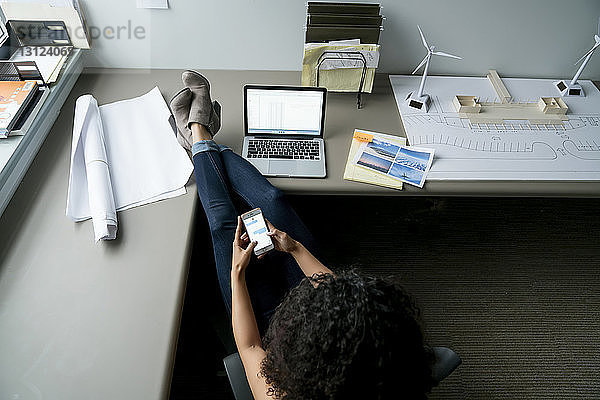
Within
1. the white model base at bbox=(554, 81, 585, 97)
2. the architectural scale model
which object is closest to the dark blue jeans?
the architectural scale model

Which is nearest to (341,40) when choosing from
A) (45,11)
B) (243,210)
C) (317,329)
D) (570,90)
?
(243,210)

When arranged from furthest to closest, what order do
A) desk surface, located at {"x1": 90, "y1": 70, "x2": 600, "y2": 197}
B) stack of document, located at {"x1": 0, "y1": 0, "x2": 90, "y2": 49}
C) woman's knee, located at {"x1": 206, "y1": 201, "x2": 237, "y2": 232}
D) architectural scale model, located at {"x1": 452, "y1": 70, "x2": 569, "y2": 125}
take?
architectural scale model, located at {"x1": 452, "y1": 70, "x2": 569, "y2": 125} < stack of document, located at {"x1": 0, "y1": 0, "x2": 90, "y2": 49} < desk surface, located at {"x1": 90, "y1": 70, "x2": 600, "y2": 197} < woman's knee, located at {"x1": 206, "y1": 201, "x2": 237, "y2": 232}

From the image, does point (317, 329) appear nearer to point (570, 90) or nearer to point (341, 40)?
point (341, 40)

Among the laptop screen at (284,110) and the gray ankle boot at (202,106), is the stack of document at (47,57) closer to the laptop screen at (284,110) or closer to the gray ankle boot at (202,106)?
the gray ankle boot at (202,106)

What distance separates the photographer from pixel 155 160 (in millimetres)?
1465

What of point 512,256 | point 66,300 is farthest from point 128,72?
point 512,256

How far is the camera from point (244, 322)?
1132mm

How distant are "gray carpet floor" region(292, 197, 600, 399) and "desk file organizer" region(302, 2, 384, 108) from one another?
0.65 metres

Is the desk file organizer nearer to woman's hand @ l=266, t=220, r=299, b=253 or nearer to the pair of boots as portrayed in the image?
the pair of boots

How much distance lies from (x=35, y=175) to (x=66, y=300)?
472mm

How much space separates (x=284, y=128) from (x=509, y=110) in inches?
31.6

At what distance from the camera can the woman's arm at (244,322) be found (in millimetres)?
1028

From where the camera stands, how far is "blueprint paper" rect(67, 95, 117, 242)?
125cm

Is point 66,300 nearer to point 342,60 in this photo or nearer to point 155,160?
point 155,160
